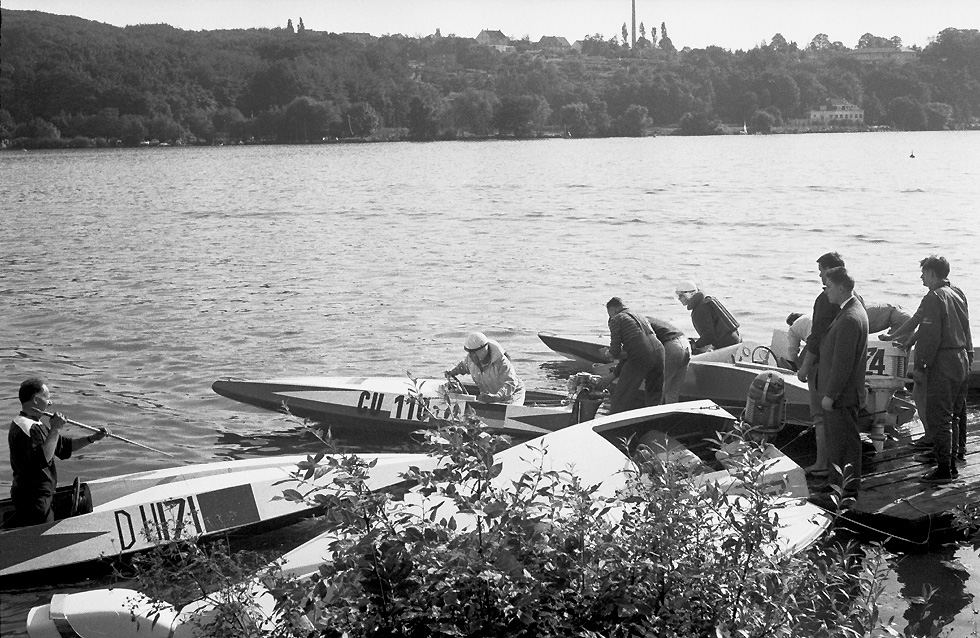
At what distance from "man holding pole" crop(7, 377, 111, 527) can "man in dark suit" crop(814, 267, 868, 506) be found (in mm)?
5991

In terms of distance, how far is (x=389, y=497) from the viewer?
4270mm

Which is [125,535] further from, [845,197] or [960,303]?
[845,197]

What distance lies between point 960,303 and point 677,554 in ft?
20.5

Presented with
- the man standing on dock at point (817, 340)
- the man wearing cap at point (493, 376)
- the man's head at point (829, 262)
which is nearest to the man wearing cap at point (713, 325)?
the man wearing cap at point (493, 376)

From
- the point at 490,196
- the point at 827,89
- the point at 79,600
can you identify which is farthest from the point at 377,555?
the point at 827,89

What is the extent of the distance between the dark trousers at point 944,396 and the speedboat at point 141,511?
14.9 feet

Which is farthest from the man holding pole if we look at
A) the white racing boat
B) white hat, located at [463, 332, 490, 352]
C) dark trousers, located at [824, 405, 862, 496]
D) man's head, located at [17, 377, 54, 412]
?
dark trousers, located at [824, 405, 862, 496]

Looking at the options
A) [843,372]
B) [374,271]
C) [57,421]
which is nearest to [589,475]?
[843,372]

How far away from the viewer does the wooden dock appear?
8.56 m

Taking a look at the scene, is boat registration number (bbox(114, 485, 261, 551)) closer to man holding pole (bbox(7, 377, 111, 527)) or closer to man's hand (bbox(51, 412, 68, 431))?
man holding pole (bbox(7, 377, 111, 527))

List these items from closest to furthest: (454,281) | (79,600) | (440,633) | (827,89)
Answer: (440,633) < (79,600) < (454,281) < (827,89)

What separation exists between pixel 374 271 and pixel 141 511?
2343 cm

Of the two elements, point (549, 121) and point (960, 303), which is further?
point (549, 121)

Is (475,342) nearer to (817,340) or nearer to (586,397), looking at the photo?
(586,397)
